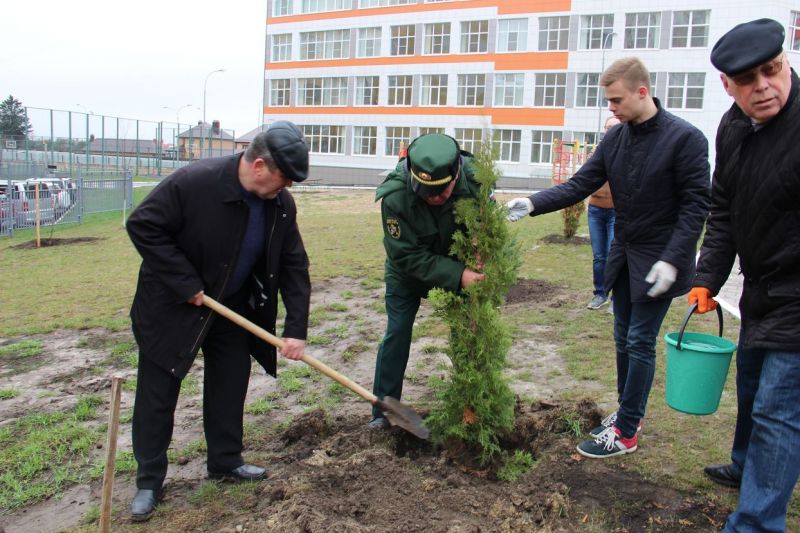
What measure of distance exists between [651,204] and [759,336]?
3.50 feet

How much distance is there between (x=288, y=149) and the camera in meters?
3.40

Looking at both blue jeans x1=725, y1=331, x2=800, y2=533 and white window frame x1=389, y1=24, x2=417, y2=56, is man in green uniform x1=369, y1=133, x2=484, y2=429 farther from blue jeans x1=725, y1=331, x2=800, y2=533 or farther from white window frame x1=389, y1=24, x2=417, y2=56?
white window frame x1=389, y1=24, x2=417, y2=56

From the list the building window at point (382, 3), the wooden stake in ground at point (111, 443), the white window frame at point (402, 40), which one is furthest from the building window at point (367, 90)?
the wooden stake in ground at point (111, 443)

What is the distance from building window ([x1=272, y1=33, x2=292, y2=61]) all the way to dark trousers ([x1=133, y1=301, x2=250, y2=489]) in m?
59.9

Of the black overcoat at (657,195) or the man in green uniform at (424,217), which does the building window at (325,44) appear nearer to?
the man in green uniform at (424,217)

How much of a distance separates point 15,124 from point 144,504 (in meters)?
39.9

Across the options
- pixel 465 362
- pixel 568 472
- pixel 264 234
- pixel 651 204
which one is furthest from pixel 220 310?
pixel 651 204

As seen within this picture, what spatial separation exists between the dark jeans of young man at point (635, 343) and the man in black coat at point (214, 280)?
6.27 feet

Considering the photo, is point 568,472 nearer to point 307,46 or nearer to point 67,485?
point 67,485

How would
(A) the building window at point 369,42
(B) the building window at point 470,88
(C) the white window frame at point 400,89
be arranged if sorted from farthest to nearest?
(A) the building window at point 369,42, (C) the white window frame at point 400,89, (B) the building window at point 470,88

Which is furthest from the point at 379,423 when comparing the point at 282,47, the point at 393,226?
the point at 282,47

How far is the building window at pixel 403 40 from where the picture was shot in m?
53.4

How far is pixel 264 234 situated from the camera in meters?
3.78

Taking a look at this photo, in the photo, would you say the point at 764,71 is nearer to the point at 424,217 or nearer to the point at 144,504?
the point at 424,217
